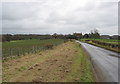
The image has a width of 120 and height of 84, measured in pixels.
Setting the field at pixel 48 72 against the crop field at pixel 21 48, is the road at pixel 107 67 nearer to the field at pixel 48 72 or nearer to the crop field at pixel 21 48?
the field at pixel 48 72

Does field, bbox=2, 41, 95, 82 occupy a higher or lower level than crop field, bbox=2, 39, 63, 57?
lower

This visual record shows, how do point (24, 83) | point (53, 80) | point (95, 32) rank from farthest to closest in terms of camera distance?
1. point (95, 32)
2. point (53, 80)
3. point (24, 83)

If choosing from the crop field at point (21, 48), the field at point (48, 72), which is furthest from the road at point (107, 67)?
the crop field at point (21, 48)

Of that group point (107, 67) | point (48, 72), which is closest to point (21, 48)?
point (48, 72)

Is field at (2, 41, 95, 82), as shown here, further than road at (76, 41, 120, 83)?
No

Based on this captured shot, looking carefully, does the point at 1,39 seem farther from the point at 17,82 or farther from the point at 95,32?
the point at 17,82

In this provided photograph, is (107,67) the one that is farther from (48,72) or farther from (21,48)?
(21,48)

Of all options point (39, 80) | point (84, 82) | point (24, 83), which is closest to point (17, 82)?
point (24, 83)

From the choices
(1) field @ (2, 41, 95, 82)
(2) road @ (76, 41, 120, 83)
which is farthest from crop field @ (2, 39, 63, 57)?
(2) road @ (76, 41, 120, 83)

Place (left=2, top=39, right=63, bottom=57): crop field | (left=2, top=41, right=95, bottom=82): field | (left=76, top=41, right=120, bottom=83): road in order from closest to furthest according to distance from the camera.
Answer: (left=2, top=41, right=95, bottom=82): field < (left=76, top=41, right=120, bottom=83): road < (left=2, top=39, right=63, bottom=57): crop field

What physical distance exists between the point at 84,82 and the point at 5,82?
15.8 feet

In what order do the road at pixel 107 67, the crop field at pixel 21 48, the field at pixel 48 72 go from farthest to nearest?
the crop field at pixel 21 48 → the road at pixel 107 67 → the field at pixel 48 72

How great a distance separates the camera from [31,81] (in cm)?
582

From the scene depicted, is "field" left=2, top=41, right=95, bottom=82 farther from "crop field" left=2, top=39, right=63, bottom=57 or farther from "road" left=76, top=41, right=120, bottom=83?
"crop field" left=2, top=39, right=63, bottom=57
